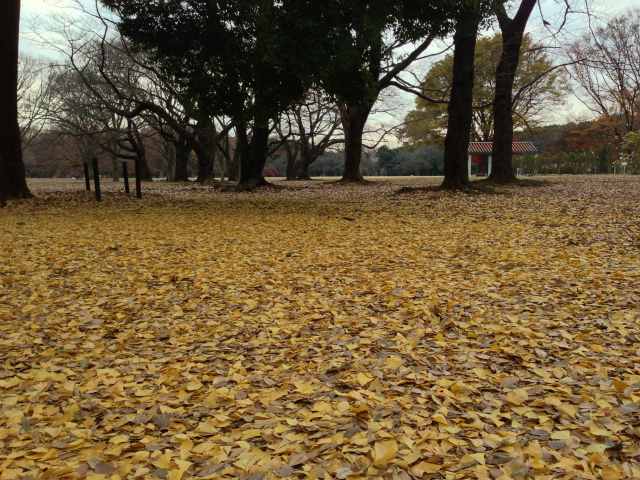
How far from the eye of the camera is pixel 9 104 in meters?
9.65

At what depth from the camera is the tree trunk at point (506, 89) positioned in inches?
535

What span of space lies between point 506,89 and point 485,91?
14.9 meters

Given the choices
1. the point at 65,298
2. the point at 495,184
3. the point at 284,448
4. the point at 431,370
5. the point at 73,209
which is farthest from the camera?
the point at 495,184

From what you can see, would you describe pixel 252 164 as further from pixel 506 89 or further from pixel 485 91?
pixel 485 91

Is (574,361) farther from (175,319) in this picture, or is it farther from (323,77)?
(323,77)

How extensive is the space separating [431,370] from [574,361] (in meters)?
0.77

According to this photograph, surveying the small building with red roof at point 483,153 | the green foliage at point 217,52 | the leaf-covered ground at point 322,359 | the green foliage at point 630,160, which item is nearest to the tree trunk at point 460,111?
the green foliage at point 217,52

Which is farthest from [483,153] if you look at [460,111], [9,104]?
[9,104]

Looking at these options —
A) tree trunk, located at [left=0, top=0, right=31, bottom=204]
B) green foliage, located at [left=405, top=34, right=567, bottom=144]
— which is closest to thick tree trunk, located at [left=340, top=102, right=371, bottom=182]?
green foliage, located at [left=405, top=34, right=567, bottom=144]

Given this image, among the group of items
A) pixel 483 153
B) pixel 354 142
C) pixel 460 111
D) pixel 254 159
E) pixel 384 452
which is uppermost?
pixel 483 153

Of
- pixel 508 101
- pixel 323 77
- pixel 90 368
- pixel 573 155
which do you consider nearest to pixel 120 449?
pixel 90 368

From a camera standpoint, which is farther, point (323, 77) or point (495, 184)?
point (495, 184)

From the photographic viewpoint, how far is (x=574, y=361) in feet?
8.55

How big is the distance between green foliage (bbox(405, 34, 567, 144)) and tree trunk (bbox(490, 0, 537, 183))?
24.9 ft
